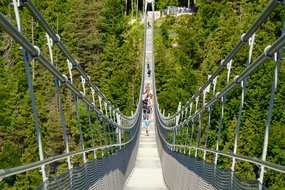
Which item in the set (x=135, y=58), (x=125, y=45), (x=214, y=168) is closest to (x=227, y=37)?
(x=135, y=58)

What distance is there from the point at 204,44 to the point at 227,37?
600cm

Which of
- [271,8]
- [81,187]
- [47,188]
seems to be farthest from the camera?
[81,187]

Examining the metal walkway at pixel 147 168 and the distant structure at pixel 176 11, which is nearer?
the metal walkway at pixel 147 168

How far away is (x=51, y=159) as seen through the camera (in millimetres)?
3027

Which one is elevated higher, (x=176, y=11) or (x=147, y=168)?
(x=176, y=11)

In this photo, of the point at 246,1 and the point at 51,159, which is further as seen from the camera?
the point at 246,1

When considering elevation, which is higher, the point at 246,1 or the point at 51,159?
the point at 246,1

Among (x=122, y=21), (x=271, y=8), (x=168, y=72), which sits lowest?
(x=271, y=8)

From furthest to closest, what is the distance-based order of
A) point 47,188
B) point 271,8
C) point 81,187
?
point 81,187
point 47,188
point 271,8

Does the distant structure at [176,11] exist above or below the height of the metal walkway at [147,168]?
above

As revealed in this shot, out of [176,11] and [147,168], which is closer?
[147,168]

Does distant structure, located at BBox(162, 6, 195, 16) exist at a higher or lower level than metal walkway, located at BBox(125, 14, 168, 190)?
higher

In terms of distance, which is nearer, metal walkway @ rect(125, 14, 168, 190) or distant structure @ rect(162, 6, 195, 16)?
metal walkway @ rect(125, 14, 168, 190)

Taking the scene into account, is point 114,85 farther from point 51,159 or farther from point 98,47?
point 51,159
